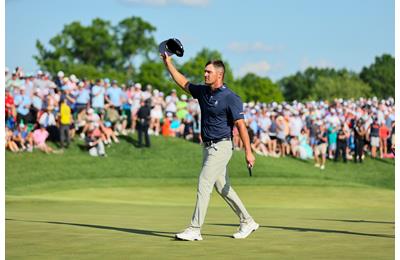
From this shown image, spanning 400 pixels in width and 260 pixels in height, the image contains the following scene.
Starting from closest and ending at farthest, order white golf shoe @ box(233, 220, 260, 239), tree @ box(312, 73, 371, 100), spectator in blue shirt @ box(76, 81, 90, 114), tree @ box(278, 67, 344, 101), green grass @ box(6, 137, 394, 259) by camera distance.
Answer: green grass @ box(6, 137, 394, 259) < white golf shoe @ box(233, 220, 260, 239) < spectator in blue shirt @ box(76, 81, 90, 114) < tree @ box(312, 73, 371, 100) < tree @ box(278, 67, 344, 101)

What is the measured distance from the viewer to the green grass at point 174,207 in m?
10.1

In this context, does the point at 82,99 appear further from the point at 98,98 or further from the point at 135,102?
the point at 135,102

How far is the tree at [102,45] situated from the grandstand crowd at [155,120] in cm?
9187

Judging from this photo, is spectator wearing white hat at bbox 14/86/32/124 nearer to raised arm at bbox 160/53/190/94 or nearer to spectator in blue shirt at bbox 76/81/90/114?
spectator in blue shirt at bbox 76/81/90/114

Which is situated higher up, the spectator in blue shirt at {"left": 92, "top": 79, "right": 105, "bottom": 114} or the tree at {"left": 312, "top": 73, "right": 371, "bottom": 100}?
the tree at {"left": 312, "top": 73, "right": 371, "bottom": 100}

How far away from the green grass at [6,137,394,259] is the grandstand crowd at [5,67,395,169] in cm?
69

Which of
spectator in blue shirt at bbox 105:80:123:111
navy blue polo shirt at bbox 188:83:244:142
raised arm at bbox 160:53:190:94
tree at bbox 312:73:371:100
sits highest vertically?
tree at bbox 312:73:371:100

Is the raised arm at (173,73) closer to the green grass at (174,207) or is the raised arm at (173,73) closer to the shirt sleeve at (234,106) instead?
the shirt sleeve at (234,106)

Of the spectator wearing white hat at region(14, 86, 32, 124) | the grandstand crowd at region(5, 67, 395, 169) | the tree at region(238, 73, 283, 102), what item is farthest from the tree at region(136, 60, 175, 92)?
the spectator wearing white hat at region(14, 86, 32, 124)

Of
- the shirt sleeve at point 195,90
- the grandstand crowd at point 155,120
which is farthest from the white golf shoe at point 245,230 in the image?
the grandstand crowd at point 155,120

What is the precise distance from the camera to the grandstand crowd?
31969 millimetres

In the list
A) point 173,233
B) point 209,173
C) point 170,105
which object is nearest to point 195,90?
point 209,173

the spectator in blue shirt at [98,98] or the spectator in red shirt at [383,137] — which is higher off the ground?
the spectator in blue shirt at [98,98]

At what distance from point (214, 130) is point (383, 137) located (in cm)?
3144
